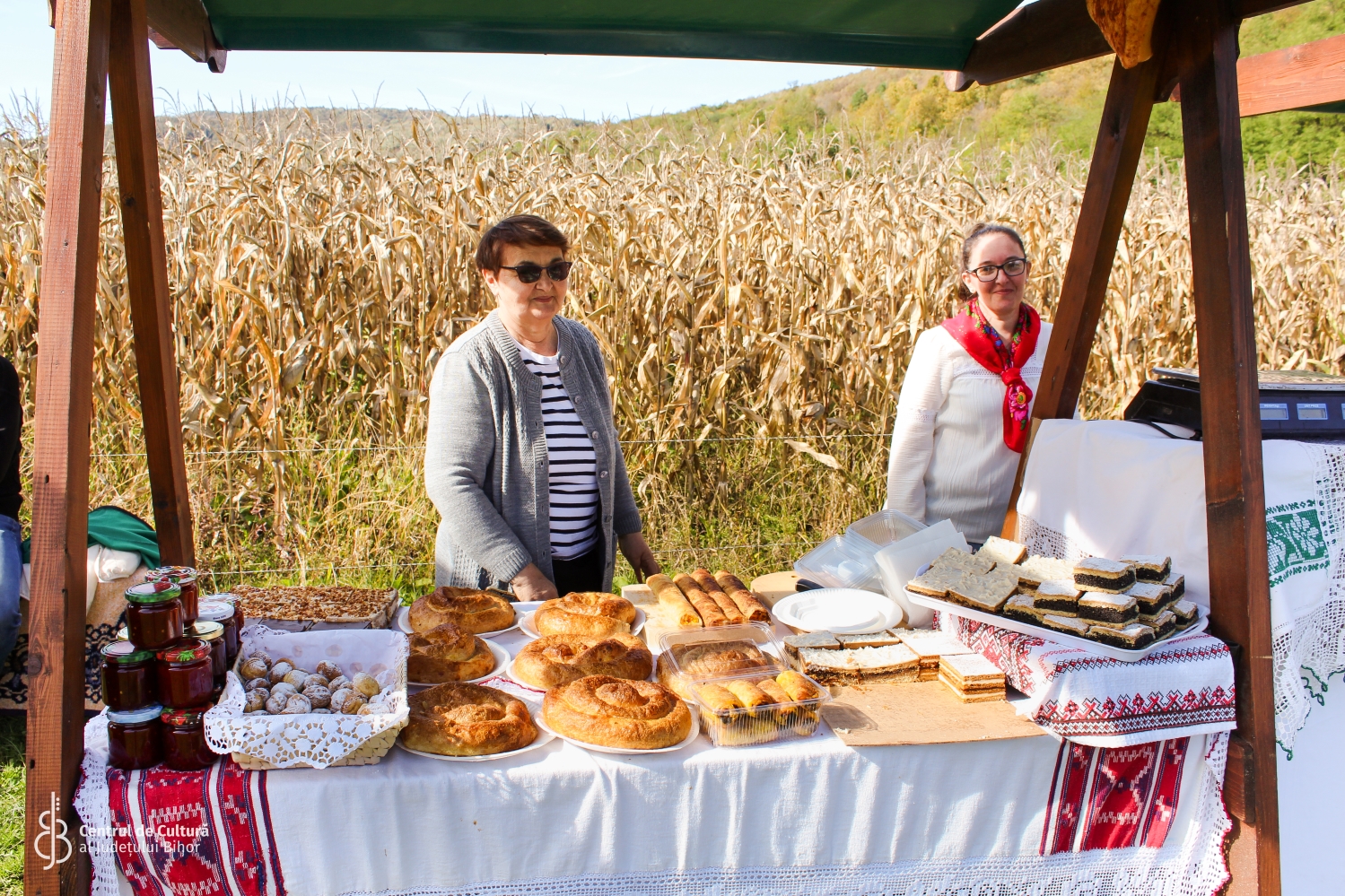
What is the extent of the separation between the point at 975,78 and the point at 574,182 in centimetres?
339

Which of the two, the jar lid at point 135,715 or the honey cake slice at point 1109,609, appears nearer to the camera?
A: the jar lid at point 135,715

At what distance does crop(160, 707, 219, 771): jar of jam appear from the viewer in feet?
5.84

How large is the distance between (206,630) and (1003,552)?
6.76ft

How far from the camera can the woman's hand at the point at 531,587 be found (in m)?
2.98

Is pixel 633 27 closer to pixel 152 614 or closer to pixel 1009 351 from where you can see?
pixel 1009 351

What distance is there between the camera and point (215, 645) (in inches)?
75.1

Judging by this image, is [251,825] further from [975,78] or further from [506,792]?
[975,78]

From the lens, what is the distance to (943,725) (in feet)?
6.54

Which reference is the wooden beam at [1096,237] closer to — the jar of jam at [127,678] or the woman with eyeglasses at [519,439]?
the woman with eyeglasses at [519,439]

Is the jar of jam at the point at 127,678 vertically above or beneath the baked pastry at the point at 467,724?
above

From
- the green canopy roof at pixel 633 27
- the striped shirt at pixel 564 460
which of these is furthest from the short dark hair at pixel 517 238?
the green canopy roof at pixel 633 27

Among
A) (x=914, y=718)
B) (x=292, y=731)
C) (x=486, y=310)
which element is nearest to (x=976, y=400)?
(x=914, y=718)
